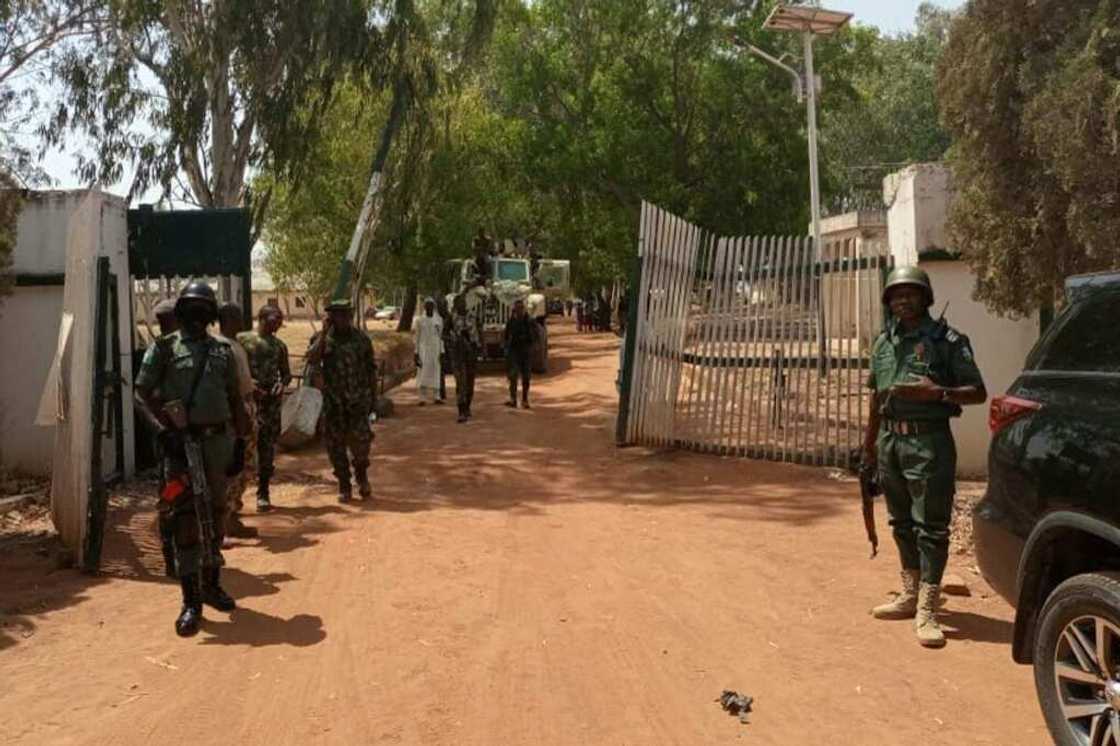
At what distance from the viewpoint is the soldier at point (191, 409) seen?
5215 millimetres

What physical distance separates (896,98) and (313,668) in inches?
1783

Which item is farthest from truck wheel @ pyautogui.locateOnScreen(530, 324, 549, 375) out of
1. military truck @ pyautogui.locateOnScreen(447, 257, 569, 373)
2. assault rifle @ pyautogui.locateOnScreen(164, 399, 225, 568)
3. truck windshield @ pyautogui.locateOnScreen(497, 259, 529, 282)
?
assault rifle @ pyautogui.locateOnScreen(164, 399, 225, 568)

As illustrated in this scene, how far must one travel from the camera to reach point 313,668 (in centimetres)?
465

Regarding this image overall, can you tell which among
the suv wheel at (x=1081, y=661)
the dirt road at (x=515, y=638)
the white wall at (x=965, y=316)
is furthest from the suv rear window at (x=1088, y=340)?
the white wall at (x=965, y=316)

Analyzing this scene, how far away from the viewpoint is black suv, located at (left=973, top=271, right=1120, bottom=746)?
3.28 m

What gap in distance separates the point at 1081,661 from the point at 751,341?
6.38 meters

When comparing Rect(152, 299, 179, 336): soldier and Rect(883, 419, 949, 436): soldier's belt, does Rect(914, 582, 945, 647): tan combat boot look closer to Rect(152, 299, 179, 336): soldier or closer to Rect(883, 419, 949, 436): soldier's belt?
Rect(883, 419, 949, 436): soldier's belt

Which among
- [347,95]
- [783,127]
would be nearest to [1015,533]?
[347,95]

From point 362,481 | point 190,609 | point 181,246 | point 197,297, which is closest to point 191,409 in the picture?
point 197,297

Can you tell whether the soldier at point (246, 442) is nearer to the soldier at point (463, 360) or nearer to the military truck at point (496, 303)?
the soldier at point (463, 360)

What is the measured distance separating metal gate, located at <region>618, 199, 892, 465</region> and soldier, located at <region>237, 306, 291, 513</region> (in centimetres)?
353

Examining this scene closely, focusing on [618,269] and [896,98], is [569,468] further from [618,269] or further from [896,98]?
[896,98]

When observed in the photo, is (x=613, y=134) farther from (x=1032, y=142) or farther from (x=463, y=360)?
(x=1032, y=142)

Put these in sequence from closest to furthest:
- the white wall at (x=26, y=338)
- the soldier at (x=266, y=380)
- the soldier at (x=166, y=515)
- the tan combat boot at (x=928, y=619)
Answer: the tan combat boot at (x=928, y=619), the soldier at (x=166, y=515), the soldier at (x=266, y=380), the white wall at (x=26, y=338)
